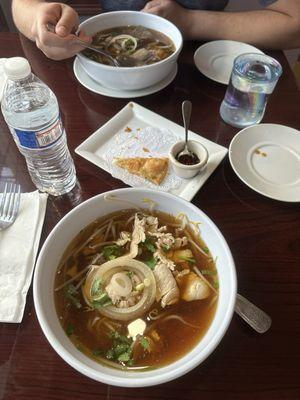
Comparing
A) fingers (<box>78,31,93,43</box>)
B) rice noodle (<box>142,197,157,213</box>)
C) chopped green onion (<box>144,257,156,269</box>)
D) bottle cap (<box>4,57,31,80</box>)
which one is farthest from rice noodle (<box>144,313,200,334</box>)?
fingers (<box>78,31,93,43</box>)

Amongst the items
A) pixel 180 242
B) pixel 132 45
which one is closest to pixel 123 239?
pixel 180 242

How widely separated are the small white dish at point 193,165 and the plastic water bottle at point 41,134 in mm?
314

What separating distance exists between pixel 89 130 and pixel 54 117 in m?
0.26

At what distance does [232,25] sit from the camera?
1506 mm

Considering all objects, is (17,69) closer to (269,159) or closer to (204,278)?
(204,278)

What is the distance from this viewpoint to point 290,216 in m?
0.93

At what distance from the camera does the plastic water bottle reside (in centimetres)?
85

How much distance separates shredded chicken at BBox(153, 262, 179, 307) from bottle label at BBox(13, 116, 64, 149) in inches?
17.5

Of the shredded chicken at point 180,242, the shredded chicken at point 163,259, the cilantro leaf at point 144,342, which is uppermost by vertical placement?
the shredded chicken at point 180,242

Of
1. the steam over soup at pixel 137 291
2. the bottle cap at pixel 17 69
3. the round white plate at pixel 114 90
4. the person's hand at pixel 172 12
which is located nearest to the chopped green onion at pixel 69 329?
the steam over soup at pixel 137 291

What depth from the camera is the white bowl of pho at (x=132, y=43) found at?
122 cm

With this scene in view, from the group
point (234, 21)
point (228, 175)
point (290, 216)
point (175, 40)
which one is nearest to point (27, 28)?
point (175, 40)

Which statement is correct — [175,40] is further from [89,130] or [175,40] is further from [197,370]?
[197,370]

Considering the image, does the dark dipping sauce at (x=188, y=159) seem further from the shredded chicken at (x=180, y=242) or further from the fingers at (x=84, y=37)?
the fingers at (x=84, y=37)
